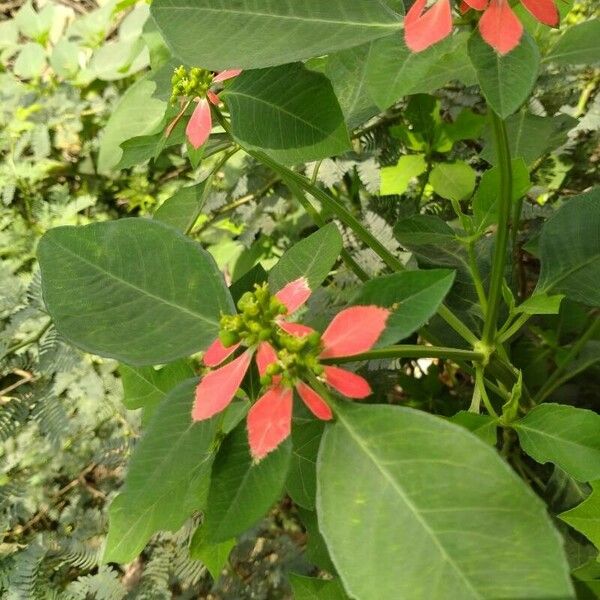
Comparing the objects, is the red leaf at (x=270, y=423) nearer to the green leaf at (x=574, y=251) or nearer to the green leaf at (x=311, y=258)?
the green leaf at (x=311, y=258)

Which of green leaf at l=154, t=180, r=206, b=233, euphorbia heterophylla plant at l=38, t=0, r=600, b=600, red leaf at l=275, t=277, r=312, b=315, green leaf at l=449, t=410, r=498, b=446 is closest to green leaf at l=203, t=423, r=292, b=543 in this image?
euphorbia heterophylla plant at l=38, t=0, r=600, b=600

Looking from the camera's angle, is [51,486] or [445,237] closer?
[445,237]

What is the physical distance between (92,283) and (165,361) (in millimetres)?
89

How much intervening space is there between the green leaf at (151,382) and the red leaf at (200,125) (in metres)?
0.26

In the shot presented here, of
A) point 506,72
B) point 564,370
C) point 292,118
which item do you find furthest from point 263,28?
point 564,370

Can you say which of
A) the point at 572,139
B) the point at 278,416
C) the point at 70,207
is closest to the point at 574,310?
the point at 572,139

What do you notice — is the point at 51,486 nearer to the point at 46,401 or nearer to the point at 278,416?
the point at 46,401

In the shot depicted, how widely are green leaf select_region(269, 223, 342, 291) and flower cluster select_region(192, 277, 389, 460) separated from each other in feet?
0.31

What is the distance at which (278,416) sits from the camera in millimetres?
432

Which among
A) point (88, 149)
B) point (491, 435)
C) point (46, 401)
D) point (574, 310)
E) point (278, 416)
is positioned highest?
point (278, 416)

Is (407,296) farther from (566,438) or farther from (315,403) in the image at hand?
(566,438)

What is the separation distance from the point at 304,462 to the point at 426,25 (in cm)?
41

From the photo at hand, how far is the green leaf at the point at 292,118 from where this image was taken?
542 mm

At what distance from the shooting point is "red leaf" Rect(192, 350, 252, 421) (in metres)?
0.45
